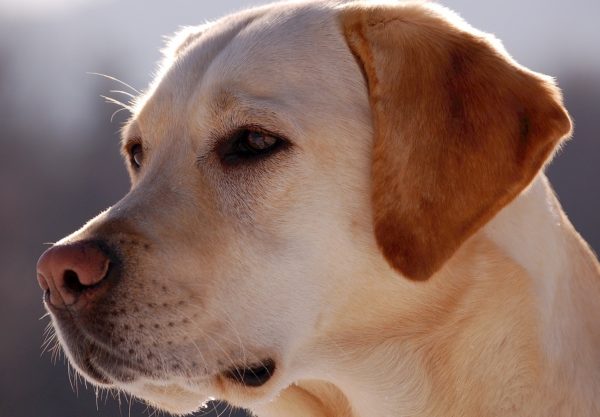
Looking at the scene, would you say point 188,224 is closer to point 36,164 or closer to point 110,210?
point 110,210

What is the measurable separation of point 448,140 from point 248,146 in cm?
59

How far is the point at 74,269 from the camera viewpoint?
8.90ft

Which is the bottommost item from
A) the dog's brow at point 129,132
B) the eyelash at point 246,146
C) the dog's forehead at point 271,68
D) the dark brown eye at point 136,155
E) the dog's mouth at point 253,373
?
the dog's mouth at point 253,373

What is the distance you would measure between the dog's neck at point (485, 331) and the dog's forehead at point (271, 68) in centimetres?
56

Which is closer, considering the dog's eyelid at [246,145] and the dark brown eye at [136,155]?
the dog's eyelid at [246,145]

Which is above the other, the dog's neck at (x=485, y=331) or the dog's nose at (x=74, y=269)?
the dog's nose at (x=74, y=269)

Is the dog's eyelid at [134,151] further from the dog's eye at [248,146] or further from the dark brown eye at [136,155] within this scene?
the dog's eye at [248,146]

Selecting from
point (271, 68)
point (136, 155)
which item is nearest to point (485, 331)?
point (271, 68)

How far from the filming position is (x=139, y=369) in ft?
9.33

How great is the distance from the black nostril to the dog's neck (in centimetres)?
70

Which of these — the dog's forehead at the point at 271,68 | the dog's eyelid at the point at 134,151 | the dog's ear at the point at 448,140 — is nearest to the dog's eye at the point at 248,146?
the dog's forehead at the point at 271,68

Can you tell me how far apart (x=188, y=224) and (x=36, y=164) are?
3261 cm

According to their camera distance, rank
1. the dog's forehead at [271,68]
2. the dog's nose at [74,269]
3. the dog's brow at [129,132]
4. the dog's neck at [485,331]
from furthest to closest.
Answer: the dog's brow at [129,132], the dog's forehead at [271,68], the dog's neck at [485,331], the dog's nose at [74,269]

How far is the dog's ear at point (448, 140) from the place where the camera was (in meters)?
2.79
